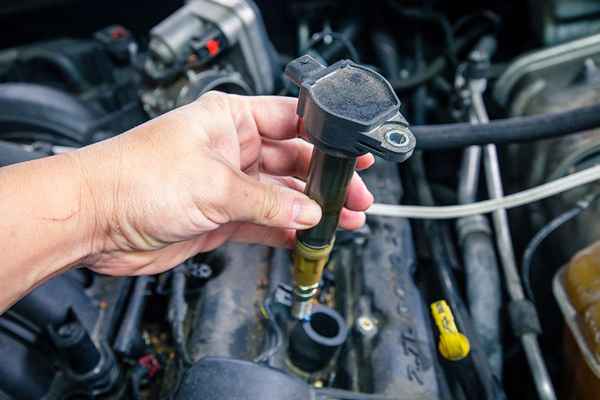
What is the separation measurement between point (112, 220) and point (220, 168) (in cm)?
16

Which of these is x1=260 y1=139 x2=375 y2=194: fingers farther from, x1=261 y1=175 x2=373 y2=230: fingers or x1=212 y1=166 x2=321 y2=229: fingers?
x1=212 y1=166 x2=321 y2=229: fingers

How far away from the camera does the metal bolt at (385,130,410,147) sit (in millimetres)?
546

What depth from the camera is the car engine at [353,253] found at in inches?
28.8

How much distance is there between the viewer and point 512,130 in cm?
94

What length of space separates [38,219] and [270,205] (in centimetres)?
28

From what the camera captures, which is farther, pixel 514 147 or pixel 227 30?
pixel 514 147

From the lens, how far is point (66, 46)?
1.46 m

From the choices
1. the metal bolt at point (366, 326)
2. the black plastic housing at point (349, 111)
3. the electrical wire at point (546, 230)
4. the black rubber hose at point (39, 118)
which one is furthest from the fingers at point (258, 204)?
the black rubber hose at point (39, 118)

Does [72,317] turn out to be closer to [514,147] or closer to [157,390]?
[157,390]

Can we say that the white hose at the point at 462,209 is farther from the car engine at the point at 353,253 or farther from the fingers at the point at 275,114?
the fingers at the point at 275,114

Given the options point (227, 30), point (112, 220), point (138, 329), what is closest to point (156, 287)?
point (138, 329)

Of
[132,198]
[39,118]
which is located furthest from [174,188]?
[39,118]

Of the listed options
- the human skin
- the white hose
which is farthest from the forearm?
the white hose

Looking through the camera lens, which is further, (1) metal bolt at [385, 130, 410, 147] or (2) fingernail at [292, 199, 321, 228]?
(2) fingernail at [292, 199, 321, 228]
